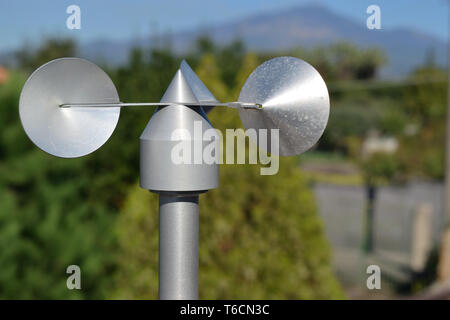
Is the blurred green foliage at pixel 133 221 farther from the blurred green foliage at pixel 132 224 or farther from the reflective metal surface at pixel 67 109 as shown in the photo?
the reflective metal surface at pixel 67 109

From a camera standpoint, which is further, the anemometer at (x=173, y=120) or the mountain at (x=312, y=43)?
the mountain at (x=312, y=43)

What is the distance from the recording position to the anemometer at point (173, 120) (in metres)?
1.21

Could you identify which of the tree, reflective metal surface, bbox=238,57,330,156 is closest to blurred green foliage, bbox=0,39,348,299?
the tree

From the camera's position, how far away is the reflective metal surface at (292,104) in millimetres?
1313

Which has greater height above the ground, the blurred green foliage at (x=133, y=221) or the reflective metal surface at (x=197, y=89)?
the blurred green foliage at (x=133, y=221)

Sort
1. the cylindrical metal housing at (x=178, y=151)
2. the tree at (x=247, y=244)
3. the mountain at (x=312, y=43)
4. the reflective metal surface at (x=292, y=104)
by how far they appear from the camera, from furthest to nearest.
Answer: the mountain at (x=312, y=43) < the tree at (x=247, y=244) < the reflective metal surface at (x=292, y=104) < the cylindrical metal housing at (x=178, y=151)

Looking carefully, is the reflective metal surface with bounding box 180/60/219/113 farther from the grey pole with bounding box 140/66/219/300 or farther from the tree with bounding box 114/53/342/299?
the tree with bounding box 114/53/342/299

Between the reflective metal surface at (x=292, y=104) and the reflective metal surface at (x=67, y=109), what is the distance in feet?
1.33

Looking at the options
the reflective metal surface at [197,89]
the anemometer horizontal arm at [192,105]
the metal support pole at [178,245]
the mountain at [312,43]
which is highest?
the mountain at [312,43]

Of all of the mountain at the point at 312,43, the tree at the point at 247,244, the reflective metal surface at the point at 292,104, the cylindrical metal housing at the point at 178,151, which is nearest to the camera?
the cylindrical metal housing at the point at 178,151

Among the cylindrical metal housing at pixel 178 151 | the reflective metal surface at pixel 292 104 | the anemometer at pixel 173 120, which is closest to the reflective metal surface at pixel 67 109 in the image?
the anemometer at pixel 173 120

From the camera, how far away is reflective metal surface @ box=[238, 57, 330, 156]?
1.31 metres

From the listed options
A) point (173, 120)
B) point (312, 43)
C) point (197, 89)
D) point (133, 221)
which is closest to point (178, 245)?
point (173, 120)
